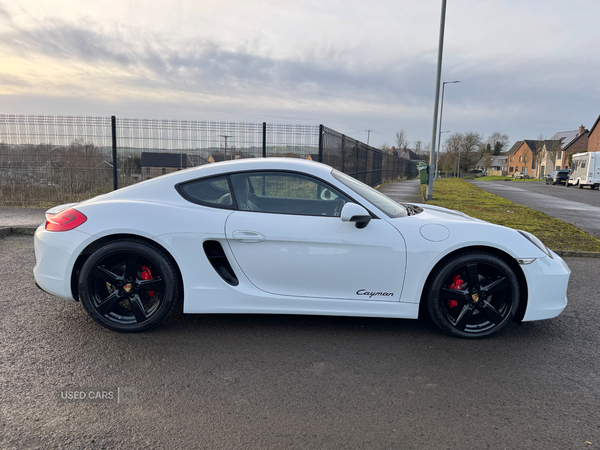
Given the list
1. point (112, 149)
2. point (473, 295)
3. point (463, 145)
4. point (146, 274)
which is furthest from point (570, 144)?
point (146, 274)

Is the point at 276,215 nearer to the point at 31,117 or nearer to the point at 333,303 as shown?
the point at 333,303

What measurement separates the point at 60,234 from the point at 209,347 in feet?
4.87

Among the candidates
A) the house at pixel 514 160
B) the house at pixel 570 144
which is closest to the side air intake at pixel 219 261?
the house at pixel 570 144

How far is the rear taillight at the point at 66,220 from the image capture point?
3.38 meters

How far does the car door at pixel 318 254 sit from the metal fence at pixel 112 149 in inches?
255

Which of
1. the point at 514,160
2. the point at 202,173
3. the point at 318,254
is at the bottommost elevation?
the point at 318,254

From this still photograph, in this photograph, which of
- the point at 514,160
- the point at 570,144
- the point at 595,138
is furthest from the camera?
the point at 514,160

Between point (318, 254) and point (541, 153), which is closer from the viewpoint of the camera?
point (318, 254)

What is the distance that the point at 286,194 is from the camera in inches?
138

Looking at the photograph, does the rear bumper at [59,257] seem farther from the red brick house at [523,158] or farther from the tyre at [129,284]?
the red brick house at [523,158]

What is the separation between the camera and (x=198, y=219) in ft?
10.9

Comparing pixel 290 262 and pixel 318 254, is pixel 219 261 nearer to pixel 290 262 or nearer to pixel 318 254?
pixel 290 262

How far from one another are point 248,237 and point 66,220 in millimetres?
1475

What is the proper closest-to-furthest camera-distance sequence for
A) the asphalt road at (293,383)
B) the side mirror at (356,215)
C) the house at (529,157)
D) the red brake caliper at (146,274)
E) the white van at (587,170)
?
the asphalt road at (293,383)
the side mirror at (356,215)
the red brake caliper at (146,274)
the white van at (587,170)
the house at (529,157)
